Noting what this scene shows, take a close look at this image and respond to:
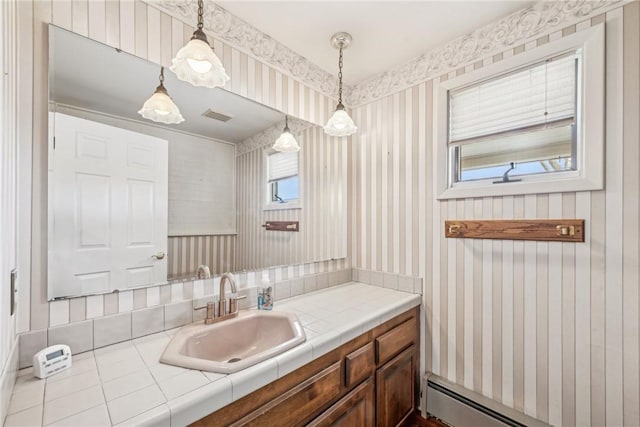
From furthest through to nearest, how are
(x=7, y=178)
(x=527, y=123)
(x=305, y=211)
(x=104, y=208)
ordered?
(x=305, y=211) → (x=527, y=123) → (x=104, y=208) → (x=7, y=178)

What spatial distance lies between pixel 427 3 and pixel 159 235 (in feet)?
5.89

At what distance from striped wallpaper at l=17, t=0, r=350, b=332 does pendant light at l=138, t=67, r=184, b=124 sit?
0.14 m

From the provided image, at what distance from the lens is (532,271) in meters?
1.41

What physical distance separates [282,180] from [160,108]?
0.80 metres

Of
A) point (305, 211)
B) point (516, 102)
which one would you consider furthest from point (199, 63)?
point (516, 102)

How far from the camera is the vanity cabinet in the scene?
930mm

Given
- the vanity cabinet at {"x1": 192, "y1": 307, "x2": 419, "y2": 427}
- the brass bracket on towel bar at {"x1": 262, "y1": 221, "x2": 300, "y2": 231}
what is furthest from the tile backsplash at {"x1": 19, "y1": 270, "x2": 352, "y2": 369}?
the vanity cabinet at {"x1": 192, "y1": 307, "x2": 419, "y2": 427}

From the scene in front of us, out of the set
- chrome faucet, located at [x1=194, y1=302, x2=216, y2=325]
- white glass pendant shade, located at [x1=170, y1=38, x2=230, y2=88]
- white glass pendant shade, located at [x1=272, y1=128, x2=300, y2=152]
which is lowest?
chrome faucet, located at [x1=194, y1=302, x2=216, y2=325]

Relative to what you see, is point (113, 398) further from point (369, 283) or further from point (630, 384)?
point (630, 384)

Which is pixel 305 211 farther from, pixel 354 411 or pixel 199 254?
pixel 354 411

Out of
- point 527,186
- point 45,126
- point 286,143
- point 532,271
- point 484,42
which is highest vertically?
point 484,42

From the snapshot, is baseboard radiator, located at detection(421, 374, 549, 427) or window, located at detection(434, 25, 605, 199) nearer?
window, located at detection(434, 25, 605, 199)

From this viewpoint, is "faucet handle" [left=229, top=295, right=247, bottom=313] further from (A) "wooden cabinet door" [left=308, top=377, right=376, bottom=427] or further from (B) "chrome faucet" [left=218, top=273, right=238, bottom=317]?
(A) "wooden cabinet door" [left=308, top=377, right=376, bottom=427]

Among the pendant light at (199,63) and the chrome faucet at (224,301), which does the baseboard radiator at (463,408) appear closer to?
the chrome faucet at (224,301)
